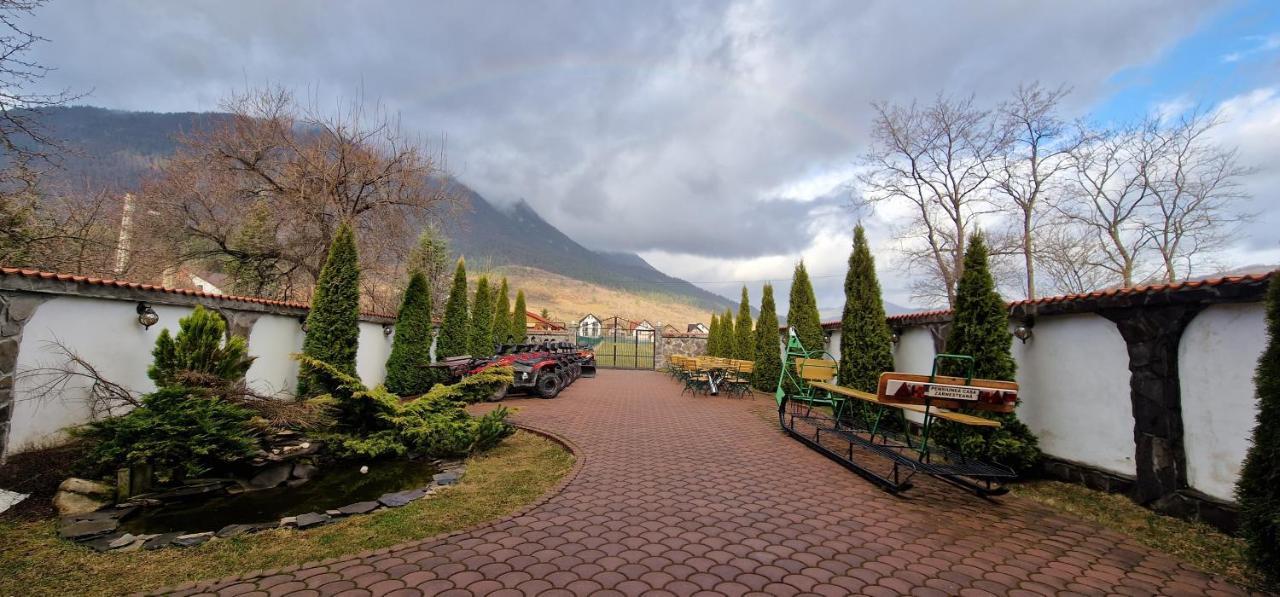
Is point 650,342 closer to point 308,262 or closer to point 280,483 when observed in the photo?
point 308,262

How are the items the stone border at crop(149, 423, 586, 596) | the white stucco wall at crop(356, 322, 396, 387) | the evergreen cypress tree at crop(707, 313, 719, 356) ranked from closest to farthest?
the stone border at crop(149, 423, 586, 596) → the white stucco wall at crop(356, 322, 396, 387) → the evergreen cypress tree at crop(707, 313, 719, 356)

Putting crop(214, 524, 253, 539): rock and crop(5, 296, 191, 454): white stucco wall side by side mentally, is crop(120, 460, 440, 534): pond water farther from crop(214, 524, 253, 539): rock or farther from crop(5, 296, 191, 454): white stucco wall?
crop(5, 296, 191, 454): white stucco wall

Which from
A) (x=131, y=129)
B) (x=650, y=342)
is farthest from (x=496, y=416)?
(x=131, y=129)

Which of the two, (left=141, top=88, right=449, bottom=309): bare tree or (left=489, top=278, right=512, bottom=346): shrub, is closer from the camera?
(left=141, top=88, right=449, bottom=309): bare tree

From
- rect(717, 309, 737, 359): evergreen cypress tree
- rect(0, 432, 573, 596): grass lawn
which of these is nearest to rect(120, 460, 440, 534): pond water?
rect(0, 432, 573, 596): grass lawn

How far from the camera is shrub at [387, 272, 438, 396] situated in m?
11.8

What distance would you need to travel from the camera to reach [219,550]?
3.22 m

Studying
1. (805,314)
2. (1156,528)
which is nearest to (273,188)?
(805,314)

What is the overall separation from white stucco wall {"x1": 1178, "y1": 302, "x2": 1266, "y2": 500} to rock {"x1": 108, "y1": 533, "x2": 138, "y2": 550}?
7734mm

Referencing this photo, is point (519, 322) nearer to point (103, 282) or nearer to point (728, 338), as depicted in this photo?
point (728, 338)

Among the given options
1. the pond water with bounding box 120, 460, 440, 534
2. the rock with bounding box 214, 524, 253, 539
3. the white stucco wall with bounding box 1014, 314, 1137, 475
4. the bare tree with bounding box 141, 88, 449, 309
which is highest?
the bare tree with bounding box 141, 88, 449, 309

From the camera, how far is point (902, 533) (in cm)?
356

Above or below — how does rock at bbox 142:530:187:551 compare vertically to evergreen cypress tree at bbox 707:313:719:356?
below

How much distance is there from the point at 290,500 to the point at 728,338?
1868 cm
